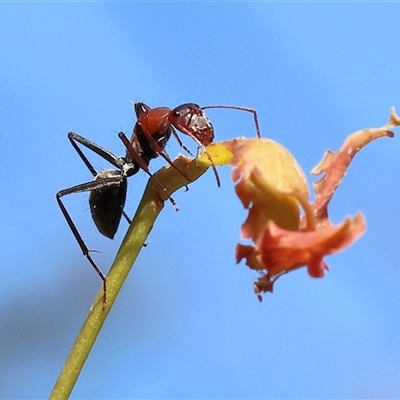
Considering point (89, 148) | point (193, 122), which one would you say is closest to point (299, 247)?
point (193, 122)

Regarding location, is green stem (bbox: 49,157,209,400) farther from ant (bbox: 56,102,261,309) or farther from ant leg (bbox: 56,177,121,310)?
ant leg (bbox: 56,177,121,310)

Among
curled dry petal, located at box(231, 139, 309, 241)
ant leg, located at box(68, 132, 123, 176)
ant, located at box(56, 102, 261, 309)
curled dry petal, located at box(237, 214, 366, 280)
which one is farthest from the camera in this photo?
ant leg, located at box(68, 132, 123, 176)

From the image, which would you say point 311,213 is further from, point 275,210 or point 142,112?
point 142,112

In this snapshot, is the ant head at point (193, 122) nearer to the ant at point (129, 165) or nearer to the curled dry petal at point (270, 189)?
the ant at point (129, 165)

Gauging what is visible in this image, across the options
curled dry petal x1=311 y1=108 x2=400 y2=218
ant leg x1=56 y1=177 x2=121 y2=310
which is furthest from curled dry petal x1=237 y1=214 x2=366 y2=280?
ant leg x1=56 y1=177 x2=121 y2=310

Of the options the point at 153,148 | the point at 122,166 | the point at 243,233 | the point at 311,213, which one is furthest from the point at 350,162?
the point at 122,166

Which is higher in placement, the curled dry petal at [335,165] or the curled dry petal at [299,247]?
the curled dry petal at [335,165]

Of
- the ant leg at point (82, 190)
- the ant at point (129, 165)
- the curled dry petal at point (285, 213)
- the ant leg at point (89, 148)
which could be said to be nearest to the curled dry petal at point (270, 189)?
the curled dry petal at point (285, 213)
